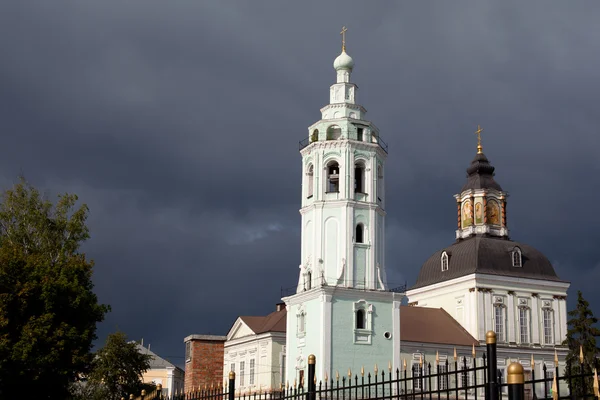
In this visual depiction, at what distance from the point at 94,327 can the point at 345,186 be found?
21246 mm

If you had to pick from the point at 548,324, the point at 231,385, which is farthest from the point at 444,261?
the point at 231,385

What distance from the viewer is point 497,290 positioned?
61.2 m

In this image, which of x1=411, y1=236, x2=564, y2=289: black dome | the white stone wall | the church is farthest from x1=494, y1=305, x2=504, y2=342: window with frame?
the white stone wall

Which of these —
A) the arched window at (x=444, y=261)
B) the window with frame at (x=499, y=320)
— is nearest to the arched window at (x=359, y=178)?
the window with frame at (x=499, y=320)

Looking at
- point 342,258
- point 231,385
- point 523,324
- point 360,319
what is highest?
point 342,258

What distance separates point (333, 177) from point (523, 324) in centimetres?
2250

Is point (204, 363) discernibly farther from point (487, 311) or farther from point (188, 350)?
point (487, 311)

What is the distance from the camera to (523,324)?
202 feet

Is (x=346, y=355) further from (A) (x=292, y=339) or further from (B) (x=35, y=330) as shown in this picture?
(B) (x=35, y=330)

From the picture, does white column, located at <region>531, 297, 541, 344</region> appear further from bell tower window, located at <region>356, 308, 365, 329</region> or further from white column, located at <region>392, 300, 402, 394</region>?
bell tower window, located at <region>356, 308, 365, 329</region>

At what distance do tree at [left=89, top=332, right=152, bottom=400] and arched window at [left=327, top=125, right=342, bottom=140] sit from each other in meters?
17.7

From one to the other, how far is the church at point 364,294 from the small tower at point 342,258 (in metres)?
0.06

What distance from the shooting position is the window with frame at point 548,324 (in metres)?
61.9

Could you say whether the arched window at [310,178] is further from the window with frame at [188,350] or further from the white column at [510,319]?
the white column at [510,319]
